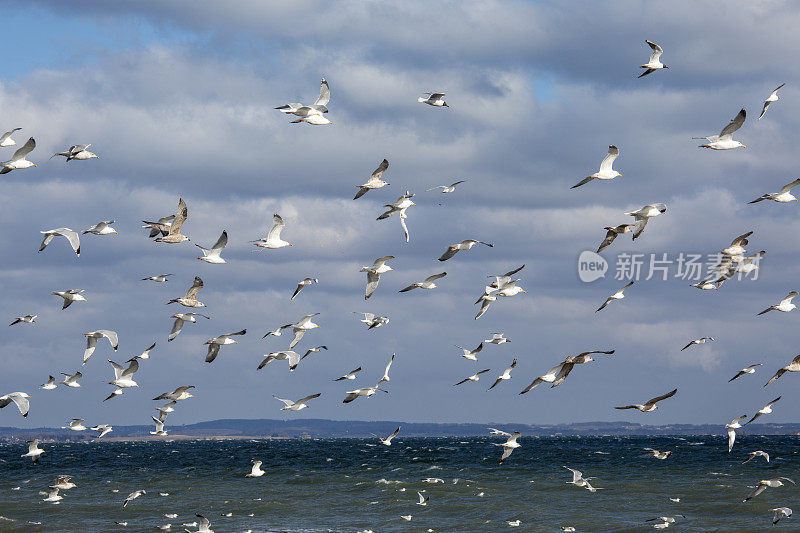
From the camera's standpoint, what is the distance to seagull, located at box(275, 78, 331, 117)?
30.1 m

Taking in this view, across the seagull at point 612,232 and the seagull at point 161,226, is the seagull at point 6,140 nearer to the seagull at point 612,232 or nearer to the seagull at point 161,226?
the seagull at point 161,226

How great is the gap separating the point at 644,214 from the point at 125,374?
2078cm

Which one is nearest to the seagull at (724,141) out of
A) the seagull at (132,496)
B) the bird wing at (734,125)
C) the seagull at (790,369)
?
the bird wing at (734,125)

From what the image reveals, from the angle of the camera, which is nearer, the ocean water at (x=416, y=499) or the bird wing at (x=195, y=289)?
the bird wing at (x=195, y=289)

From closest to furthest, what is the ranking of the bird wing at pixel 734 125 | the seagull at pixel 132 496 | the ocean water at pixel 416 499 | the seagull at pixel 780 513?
the bird wing at pixel 734 125 → the seagull at pixel 780 513 → the ocean water at pixel 416 499 → the seagull at pixel 132 496

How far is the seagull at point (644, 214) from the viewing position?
30922mm

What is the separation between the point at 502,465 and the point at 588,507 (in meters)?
34.5

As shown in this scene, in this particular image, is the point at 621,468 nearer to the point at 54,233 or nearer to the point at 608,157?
the point at 608,157

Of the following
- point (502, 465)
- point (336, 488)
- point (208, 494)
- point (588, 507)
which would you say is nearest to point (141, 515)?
point (208, 494)

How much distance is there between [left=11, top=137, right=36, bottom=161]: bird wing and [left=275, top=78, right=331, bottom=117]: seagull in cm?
910

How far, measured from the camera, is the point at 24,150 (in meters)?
31.9

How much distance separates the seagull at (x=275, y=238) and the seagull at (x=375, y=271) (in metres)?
3.38

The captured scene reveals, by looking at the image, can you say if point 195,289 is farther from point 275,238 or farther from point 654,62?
point 654,62

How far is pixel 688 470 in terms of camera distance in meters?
72.6
